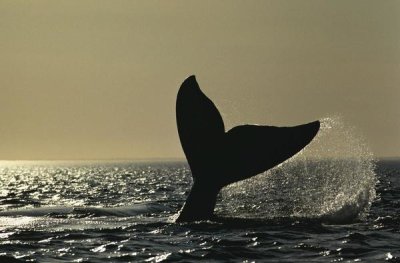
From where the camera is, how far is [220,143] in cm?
1135

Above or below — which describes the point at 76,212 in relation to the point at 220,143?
below

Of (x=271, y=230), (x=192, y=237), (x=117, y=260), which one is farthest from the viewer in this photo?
(x=271, y=230)

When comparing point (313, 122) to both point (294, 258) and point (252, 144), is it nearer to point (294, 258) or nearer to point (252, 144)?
point (252, 144)

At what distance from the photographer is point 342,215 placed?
14594mm

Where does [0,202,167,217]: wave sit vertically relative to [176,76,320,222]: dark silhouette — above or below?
below

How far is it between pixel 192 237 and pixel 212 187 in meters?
0.84

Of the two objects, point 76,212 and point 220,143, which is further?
point 76,212

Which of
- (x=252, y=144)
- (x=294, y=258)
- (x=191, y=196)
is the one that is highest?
(x=252, y=144)

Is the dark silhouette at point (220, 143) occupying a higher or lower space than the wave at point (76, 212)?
higher

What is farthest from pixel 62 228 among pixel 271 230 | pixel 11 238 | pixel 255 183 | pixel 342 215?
pixel 255 183

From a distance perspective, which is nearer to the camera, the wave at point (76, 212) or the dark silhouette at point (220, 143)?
the dark silhouette at point (220, 143)

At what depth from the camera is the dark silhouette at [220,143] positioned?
10898 mm

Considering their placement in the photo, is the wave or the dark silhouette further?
the wave

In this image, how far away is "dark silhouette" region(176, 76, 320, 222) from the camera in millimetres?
10898
